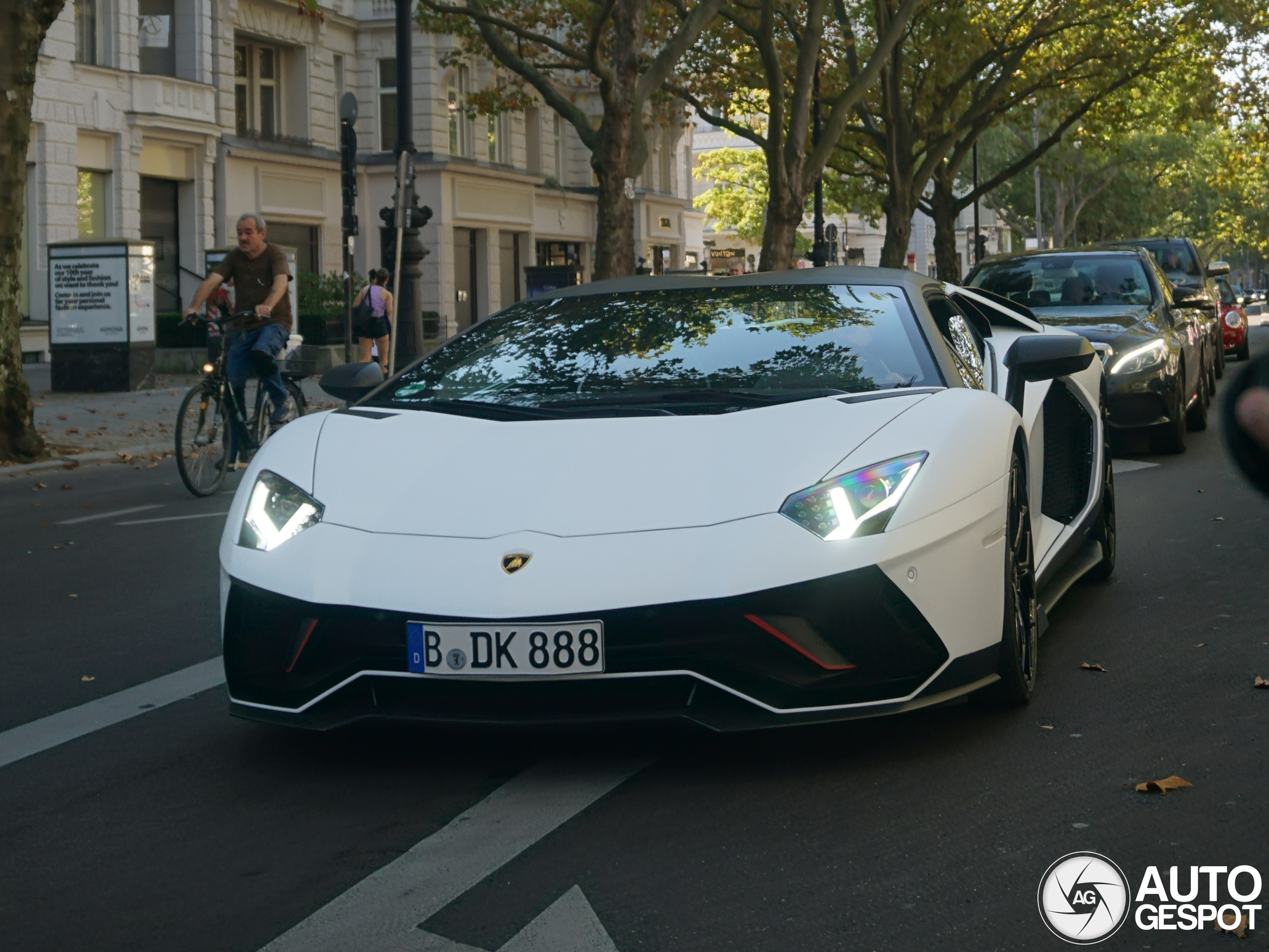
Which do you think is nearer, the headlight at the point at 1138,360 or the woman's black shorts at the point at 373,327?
the headlight at the point at 1138,360

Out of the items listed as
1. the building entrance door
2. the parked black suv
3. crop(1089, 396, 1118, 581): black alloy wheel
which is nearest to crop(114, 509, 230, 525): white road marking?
crop(1089, 396, 1118, 581): black alloy wheel

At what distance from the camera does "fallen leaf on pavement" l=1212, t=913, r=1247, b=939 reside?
3141 mm

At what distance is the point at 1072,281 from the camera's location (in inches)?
531

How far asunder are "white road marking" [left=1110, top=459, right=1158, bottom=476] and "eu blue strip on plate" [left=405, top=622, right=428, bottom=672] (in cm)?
792

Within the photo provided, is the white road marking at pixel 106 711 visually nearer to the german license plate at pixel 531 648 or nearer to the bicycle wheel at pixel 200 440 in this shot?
the german license plate at pixel 531 648

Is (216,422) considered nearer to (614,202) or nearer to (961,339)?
(961,339)

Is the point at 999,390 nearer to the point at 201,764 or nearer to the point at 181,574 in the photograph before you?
the point at 201,764

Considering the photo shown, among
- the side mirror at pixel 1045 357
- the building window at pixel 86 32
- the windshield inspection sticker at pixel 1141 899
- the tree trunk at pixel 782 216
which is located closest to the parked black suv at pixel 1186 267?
the tree trunk at pixel 782 216

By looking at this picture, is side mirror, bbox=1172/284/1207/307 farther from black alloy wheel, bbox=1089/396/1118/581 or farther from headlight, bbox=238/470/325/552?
headlight, bbox=238/470/325/552

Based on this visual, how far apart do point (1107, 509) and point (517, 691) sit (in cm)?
343

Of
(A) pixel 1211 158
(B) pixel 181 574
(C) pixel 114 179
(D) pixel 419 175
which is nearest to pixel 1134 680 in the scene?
(B) pixel 181 574

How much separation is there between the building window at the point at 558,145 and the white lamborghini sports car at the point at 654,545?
4311 cm

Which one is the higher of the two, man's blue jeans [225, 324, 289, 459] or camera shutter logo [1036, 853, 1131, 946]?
man's blue jeans [225, 324, 289, 459]

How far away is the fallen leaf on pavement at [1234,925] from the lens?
3141mm
